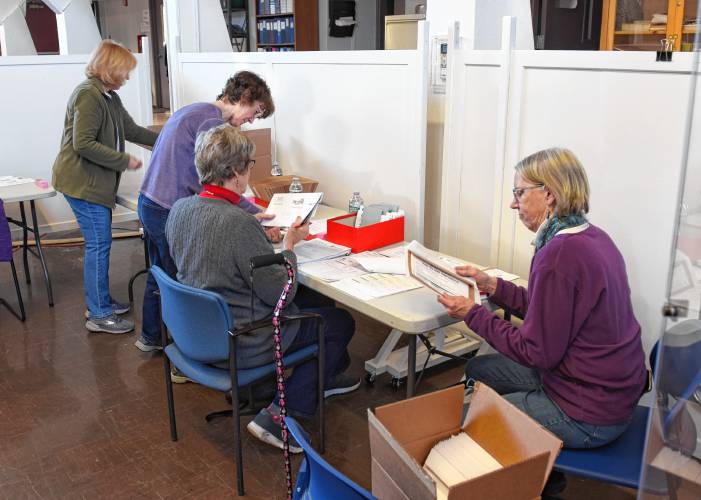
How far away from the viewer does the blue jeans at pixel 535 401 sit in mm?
1860

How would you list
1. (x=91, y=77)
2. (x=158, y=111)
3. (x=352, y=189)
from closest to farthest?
(x=91, y=77)
(x=352, y=189)
(x=158, y=111)

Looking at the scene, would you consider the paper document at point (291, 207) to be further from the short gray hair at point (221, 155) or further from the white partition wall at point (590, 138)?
the white partition wall at point (590, 138)

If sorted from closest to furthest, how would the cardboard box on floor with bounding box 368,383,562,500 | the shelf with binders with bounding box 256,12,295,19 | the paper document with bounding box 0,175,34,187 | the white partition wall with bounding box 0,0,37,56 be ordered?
the cardboard box on floor with bounding box 368,383,562,500
the paper document with bounding box 0,175,34,187
the white partition wall with bounding box 0,0,37,56
the shelf with binders with bounding box 256,12,295,19

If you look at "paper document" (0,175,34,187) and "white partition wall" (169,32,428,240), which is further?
"paper document" (0,175,34,187)

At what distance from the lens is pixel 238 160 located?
2361mm

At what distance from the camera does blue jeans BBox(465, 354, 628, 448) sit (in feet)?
6.10

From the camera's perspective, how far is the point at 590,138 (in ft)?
8.13

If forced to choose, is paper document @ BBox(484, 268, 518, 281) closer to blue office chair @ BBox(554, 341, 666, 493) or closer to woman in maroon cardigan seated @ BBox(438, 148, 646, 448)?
woman in maroon cardigan seated @ BBox(438, 148, 646, 448)

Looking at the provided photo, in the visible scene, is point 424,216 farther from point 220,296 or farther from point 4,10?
point 4,10

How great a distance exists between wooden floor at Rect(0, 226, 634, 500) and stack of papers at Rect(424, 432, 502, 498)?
0.64 metres

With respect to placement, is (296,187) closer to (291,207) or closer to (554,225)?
(291,207)

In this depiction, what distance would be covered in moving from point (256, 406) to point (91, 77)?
5.80ft

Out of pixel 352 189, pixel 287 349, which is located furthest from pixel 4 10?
pixel 287 349

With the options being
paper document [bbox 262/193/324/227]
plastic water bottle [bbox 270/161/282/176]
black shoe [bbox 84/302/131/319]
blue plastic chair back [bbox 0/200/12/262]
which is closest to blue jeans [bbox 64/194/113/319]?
black shoe [bbox 84/302/131/319]
